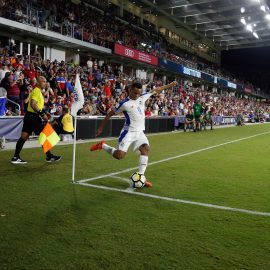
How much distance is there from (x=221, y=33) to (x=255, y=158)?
43656 mm

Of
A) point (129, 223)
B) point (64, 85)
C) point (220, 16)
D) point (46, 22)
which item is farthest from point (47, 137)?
point (220, 16)

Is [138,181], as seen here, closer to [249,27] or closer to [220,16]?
[220,16]

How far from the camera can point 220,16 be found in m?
41.7

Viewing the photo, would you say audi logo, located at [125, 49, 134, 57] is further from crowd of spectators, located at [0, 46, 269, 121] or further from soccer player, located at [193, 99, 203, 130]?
soccer player, located at [193, 99, 203, 130]

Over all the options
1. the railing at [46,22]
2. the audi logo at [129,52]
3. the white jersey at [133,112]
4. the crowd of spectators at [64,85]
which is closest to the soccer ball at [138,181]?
the white jersey at [133,112]

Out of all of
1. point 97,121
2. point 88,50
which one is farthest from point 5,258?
point 88,50

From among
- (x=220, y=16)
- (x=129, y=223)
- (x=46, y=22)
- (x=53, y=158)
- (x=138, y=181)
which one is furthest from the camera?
(x=220, y=16)

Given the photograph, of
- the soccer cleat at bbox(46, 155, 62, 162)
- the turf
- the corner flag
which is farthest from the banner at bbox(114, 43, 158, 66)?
the corner flag

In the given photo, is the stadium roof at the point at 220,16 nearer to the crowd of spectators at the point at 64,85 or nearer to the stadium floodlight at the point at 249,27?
the stadium floodlight at the point at 249,27

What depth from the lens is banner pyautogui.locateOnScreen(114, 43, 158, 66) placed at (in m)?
27.7

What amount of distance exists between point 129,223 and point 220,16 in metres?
41.5

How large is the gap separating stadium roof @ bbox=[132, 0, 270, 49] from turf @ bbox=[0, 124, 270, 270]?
1283 inches

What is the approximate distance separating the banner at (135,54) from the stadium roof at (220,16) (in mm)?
7229

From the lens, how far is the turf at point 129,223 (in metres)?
3.26
